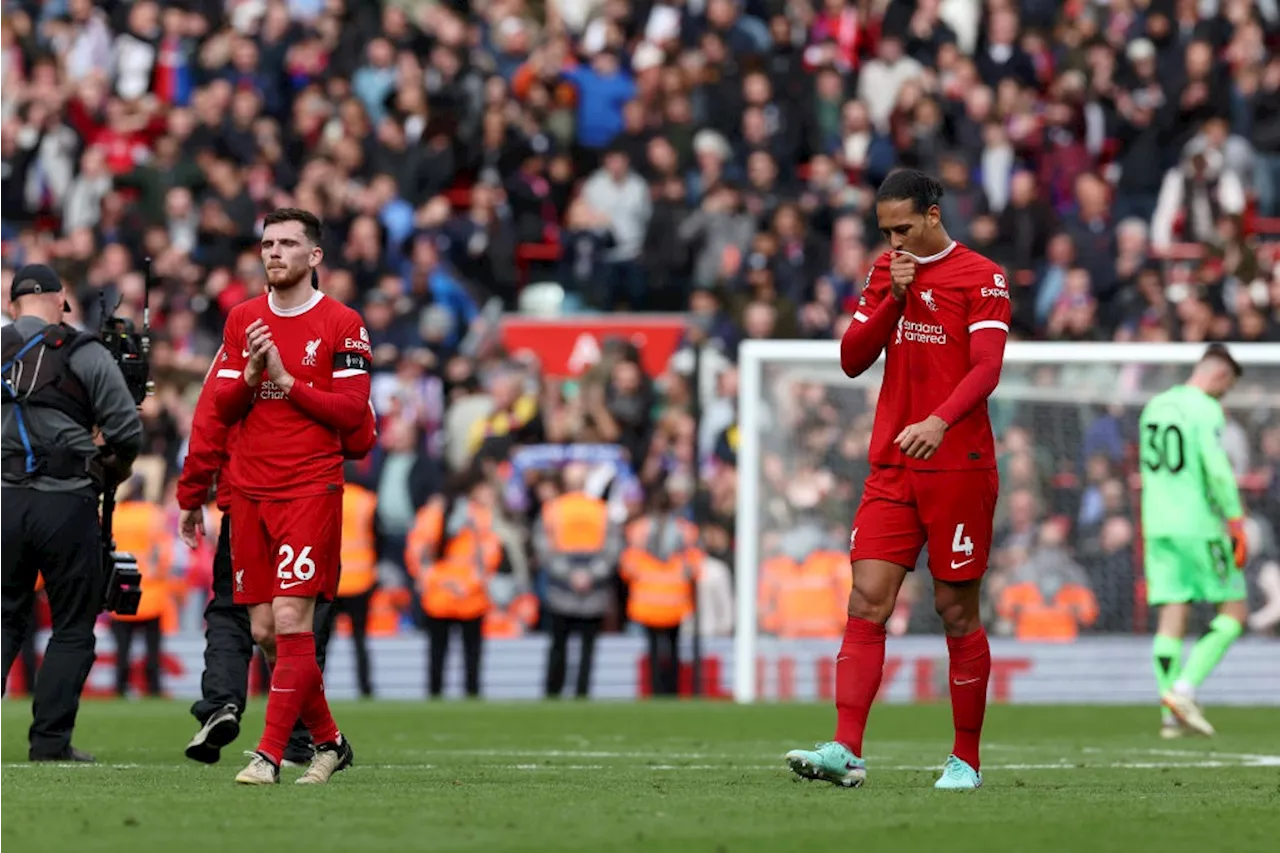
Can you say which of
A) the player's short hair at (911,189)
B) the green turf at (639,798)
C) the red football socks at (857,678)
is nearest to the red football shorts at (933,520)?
the red football socks at (857,678)

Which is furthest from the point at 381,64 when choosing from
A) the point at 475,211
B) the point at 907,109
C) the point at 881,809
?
the point at 881,809

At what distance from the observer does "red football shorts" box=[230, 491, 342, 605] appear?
9.48 m

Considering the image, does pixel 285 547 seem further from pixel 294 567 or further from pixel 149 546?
pixel 149 546

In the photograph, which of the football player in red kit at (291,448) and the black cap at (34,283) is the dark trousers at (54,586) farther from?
the football player in red kit at (291,448)

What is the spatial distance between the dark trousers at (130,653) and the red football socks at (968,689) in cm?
1188

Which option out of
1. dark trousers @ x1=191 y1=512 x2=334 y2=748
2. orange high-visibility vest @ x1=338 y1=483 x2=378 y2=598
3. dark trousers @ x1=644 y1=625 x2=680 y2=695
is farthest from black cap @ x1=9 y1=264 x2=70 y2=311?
dark trousers @ x1=644 y1=625 x2=680 y2=695

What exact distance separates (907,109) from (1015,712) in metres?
8.41

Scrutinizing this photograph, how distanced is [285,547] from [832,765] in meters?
2.24

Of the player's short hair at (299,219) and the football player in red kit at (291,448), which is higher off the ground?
the player's short hair at (299,219)

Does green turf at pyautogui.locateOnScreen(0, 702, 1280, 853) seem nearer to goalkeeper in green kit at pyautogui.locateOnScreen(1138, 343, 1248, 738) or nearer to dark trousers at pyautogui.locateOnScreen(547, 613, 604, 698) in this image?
goalkeeper in green kit at pyautogui.locateOnScreen(1138, 343, 1248, 738)

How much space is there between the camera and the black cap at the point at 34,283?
11.4m

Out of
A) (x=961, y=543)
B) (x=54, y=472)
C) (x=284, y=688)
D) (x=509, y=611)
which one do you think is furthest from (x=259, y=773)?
(x=509, y=611)

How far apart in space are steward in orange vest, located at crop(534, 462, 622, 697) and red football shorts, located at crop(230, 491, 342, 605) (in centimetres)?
1050

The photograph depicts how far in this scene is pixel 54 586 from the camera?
11.4 metres
